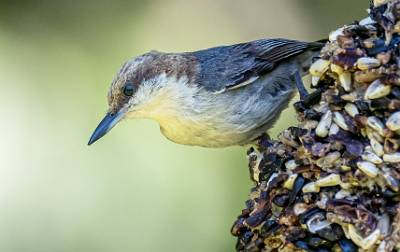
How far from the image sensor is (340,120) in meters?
3.77

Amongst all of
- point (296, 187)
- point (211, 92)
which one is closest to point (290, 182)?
point (296, 187)

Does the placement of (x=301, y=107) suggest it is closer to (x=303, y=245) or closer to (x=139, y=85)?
(x=303, y=245)

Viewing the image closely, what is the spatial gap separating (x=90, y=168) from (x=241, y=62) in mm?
1747

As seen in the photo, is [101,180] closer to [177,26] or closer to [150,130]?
[150,130]

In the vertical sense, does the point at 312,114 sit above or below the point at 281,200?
above

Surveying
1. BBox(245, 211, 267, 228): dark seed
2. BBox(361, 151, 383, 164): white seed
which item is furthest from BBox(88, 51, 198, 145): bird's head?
BBox(361, 151, 383, 164): white seed

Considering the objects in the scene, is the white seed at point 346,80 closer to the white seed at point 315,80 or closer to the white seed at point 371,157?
the white seed at point 315,80

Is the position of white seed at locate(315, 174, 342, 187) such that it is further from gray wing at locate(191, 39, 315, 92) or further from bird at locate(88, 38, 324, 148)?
gray wing at locate(191, 39, 315, 92)

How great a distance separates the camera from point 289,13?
8.22 m

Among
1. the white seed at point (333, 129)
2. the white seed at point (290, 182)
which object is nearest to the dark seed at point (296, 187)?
the white seed at point (290, 182)

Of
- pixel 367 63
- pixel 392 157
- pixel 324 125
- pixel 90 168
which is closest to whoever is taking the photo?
pixel 392 157

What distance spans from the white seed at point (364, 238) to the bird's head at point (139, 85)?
228 centimetres

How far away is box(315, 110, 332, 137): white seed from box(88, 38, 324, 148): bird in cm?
175

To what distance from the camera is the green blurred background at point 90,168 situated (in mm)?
6980
